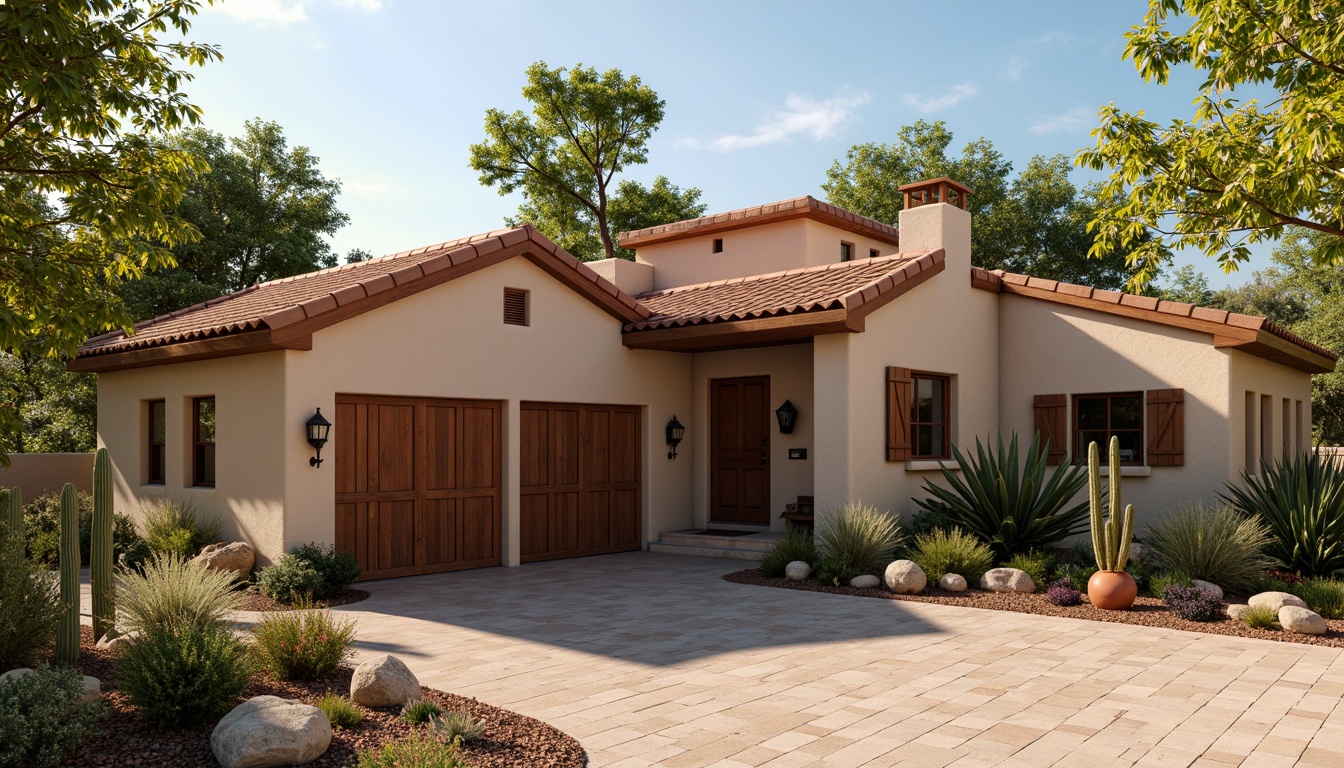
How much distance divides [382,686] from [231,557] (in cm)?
584

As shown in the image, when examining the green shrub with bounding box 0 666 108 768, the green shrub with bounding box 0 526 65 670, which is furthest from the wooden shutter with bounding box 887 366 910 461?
the green shrub with bounding box 0 666 108 768

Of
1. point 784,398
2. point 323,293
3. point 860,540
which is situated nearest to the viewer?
point 860,540

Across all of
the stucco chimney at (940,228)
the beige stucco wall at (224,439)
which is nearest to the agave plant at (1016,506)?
the stucco chimney at (940,228)

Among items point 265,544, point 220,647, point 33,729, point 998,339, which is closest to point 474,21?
point 265,544

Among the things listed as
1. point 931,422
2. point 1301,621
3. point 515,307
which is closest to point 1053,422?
point 931,422

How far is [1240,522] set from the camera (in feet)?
35.4

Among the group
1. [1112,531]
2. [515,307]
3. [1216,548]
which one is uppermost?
[515,307]

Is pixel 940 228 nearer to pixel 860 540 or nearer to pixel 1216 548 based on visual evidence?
pixel 860 540

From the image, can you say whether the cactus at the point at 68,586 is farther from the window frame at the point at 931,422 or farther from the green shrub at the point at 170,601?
the window frame at the point at 931,422

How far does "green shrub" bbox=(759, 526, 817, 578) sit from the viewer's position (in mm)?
11484

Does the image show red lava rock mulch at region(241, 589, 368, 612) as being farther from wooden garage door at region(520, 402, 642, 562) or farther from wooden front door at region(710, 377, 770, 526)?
wooden front door at region(710, 377, 770, 526)

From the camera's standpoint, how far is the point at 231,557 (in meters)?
10.5

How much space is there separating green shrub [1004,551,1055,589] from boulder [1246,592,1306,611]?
219cm

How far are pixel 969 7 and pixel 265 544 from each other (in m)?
11.4
